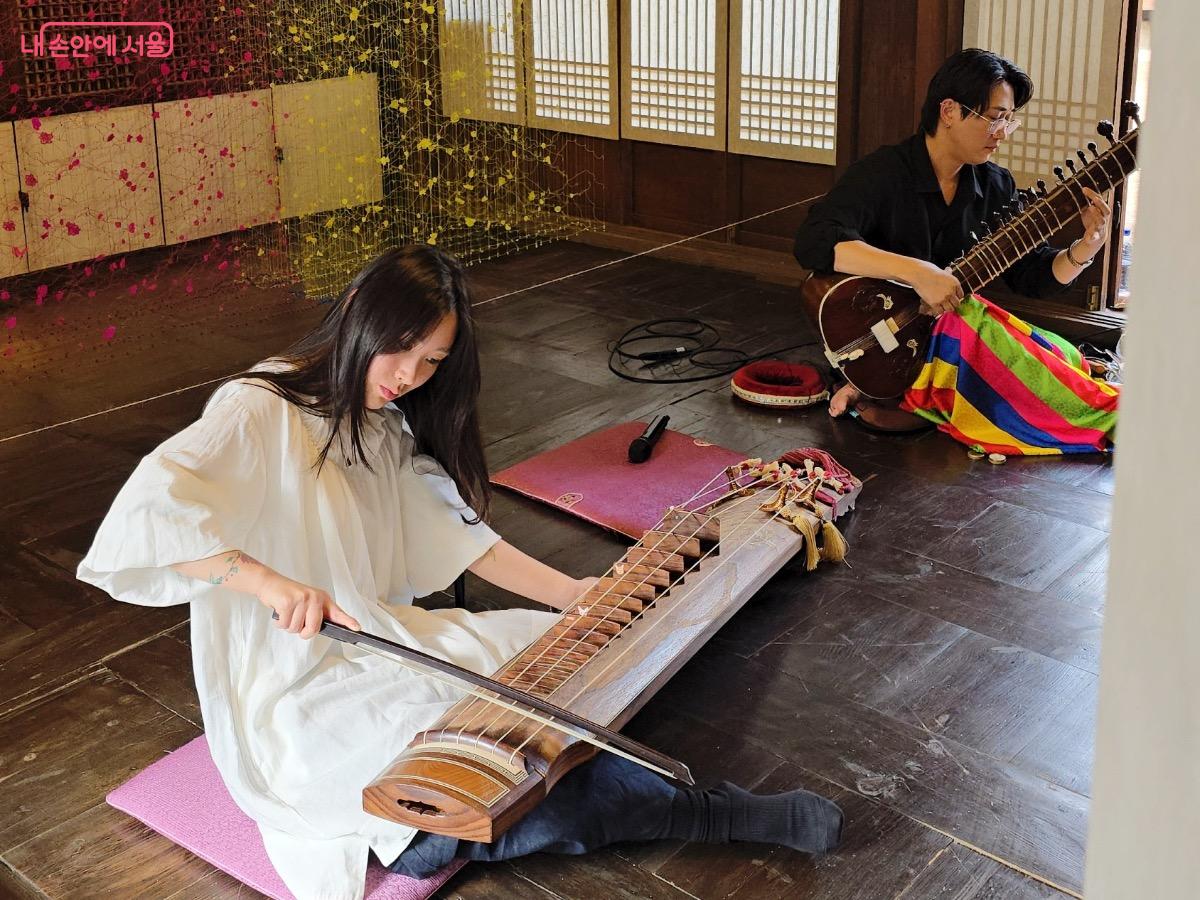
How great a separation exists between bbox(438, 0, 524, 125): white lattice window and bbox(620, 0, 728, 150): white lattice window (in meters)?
0.48

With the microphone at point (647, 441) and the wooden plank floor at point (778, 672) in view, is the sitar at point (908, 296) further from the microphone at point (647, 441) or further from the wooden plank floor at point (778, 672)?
the microphone at point (647, 441)

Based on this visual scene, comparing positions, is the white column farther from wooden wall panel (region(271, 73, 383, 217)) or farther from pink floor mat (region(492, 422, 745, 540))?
wooden wall panel (region(271, 73, 383, 217))

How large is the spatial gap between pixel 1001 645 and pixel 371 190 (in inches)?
137

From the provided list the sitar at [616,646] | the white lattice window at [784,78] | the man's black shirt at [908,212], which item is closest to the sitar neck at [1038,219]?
the man's black shirt at [908,212]

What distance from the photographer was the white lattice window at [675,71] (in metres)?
5.40

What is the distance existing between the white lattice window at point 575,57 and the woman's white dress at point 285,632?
386 cm

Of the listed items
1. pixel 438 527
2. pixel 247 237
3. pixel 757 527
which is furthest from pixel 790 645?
pixel 247 237

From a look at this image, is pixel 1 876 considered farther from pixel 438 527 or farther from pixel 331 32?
pixel 331 32

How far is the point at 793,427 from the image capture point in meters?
3.76

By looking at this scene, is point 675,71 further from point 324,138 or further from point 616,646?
point 616,646

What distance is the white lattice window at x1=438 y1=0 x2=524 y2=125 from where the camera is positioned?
546 centimetres

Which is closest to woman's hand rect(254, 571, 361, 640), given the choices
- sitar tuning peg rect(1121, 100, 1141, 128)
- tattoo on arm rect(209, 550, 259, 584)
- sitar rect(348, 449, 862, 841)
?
tattoo on arm rect(209, 550, 259, 584)

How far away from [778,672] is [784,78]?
3.32m

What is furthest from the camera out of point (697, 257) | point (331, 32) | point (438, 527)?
point (697, 257)
